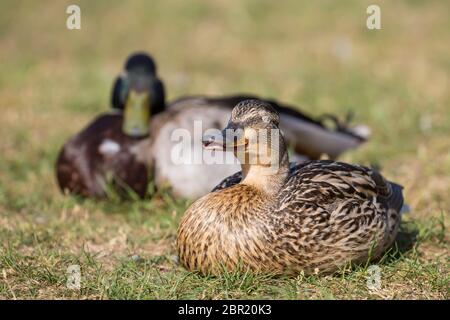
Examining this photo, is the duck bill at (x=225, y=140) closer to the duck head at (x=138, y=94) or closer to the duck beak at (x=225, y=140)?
the duck beak at (x=225, y=140)

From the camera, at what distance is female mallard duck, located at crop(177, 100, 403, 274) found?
369cm

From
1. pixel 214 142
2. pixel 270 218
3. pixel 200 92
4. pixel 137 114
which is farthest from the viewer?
pixel 200 92

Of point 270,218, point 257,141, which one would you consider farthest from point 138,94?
point 270,218

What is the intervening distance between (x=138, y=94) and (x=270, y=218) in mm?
2612

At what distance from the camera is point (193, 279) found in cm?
376

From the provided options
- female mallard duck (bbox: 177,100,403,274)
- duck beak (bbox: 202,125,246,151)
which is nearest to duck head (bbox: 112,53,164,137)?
female mallard duck (bbox: 177,100,403,274)

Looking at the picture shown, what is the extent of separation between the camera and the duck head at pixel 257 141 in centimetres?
372

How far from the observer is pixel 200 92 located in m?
8.83

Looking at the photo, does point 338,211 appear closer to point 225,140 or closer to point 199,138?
point 225,140

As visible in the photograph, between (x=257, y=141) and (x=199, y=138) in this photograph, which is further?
(x=199, y=138)

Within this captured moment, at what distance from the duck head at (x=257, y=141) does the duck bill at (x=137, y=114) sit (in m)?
2.24

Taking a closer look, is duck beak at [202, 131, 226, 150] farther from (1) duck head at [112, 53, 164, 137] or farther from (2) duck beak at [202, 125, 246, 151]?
(1) duck head at [112, 53, 164, 137]
